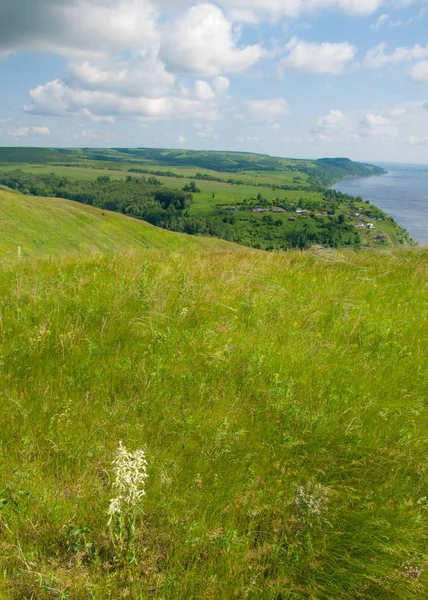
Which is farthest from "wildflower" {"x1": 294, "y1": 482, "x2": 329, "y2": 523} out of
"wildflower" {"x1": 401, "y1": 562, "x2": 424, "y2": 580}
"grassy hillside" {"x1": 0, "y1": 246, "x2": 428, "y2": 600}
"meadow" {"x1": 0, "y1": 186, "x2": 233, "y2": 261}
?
"meadow" {"x1": 0, "y1": 186, "x2": 233, "y2": 261}

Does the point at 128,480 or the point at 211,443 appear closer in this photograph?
the point at 128,480

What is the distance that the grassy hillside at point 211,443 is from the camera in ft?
7.28

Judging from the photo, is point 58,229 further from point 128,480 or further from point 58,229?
point 128,480

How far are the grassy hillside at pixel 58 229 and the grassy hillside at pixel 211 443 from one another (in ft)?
82.9

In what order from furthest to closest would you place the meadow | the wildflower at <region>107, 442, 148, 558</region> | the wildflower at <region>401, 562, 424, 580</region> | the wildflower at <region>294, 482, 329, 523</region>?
the meadow, the wildflower at <region>294, 482, 329, 523</region>, the wildflower at <region>107, 442, 148, 558</region>, the wildflower at <region>401, 562, 424, 580</region>

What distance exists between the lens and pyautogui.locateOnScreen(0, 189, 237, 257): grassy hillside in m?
42.2

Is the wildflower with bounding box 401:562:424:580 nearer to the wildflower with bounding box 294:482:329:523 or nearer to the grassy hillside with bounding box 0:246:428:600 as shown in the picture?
the grassy hillside with bounding box 0:246:428:600

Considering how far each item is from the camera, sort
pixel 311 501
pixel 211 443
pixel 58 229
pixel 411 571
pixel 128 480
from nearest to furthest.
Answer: pixel 411 571
pixel 128 480
pixel 311 501
pixel 211 443
pixel 58 229

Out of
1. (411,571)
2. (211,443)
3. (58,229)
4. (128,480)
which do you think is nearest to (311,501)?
(411,571)

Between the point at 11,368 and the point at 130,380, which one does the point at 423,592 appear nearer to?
the point at 130,380

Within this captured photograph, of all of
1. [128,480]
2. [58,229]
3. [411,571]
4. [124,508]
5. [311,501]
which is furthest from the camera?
[58,229]

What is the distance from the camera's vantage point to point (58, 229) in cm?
5103

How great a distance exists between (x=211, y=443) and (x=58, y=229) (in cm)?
5399

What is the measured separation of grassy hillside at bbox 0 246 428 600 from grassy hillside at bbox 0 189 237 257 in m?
25.3
